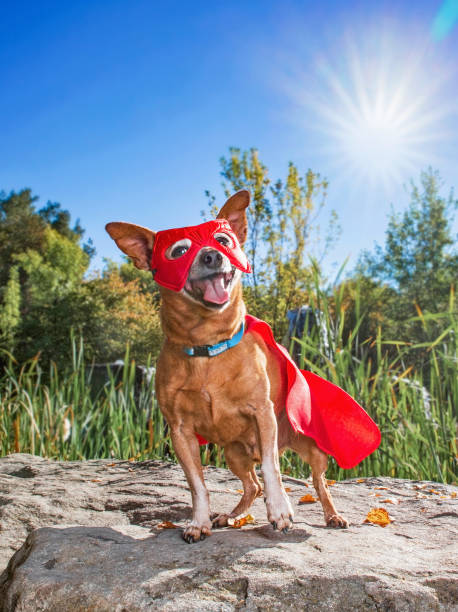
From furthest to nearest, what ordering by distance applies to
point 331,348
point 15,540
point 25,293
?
point 25,293, point 331,348, point 15,540

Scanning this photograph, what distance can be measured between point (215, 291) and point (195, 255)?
0.62ft

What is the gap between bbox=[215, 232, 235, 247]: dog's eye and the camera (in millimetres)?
2383

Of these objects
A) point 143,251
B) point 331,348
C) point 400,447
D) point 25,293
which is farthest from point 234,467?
point 25,293

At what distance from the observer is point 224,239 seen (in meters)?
2.40

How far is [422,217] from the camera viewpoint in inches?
1232

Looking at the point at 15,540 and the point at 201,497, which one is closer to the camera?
the point at 201,497

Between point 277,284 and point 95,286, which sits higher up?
point 95,286

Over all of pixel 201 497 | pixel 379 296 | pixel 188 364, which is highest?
pixel 379 296

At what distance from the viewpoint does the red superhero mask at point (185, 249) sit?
2.29 meters

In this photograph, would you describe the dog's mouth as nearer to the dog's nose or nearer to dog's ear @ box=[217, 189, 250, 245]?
the dog's nose

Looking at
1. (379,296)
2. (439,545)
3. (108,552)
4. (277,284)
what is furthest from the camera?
(379,296)

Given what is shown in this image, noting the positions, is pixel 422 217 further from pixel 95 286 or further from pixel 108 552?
pixel 108 552

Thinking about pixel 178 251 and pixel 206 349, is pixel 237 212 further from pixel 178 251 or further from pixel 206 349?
pixel 206 349

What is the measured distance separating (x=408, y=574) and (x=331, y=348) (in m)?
2.92
